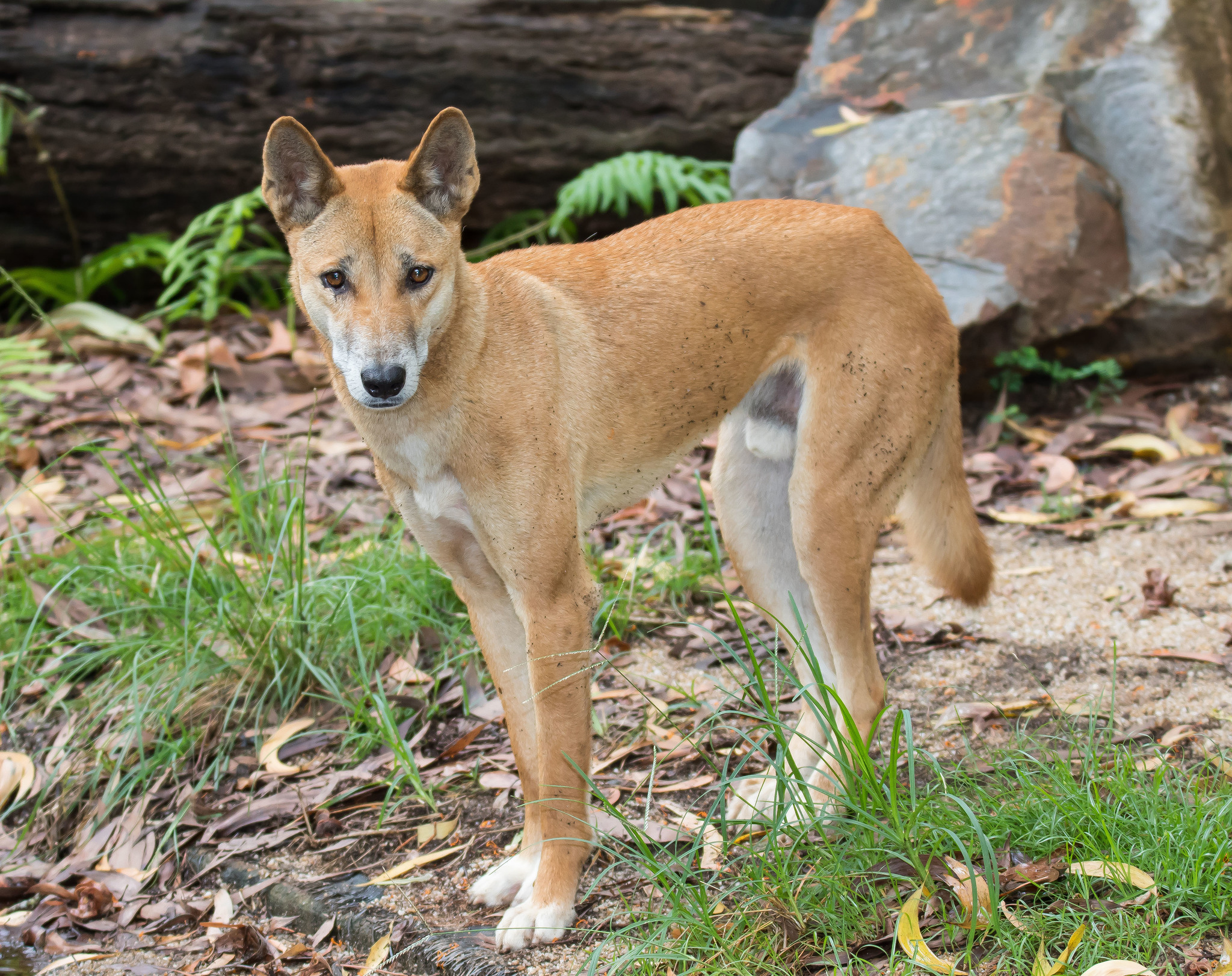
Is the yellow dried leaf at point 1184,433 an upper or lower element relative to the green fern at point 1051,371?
lower

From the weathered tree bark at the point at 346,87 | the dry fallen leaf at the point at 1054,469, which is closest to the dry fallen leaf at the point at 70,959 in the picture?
the dry fallen leaf at the point at 1054,469

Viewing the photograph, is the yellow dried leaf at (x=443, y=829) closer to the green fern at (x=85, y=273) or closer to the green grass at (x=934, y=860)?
the green grass at (x=934, y=860)

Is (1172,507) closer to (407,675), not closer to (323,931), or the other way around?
(407,675)

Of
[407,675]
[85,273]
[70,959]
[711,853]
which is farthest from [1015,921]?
[85,273]

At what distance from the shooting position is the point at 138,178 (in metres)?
6.51

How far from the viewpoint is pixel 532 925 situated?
2.72m

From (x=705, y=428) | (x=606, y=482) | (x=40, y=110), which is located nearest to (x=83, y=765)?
(x=606, y=482)

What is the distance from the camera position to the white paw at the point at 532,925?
2.70 metres

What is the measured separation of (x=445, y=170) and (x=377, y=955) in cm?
197

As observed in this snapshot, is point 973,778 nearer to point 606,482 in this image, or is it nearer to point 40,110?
point 606,482

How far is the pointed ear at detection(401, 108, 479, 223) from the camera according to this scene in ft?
8.79

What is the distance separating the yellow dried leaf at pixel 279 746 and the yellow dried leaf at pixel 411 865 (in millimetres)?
659

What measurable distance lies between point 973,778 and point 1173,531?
2.05 metres

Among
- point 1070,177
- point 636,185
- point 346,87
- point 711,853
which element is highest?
point 346,87
